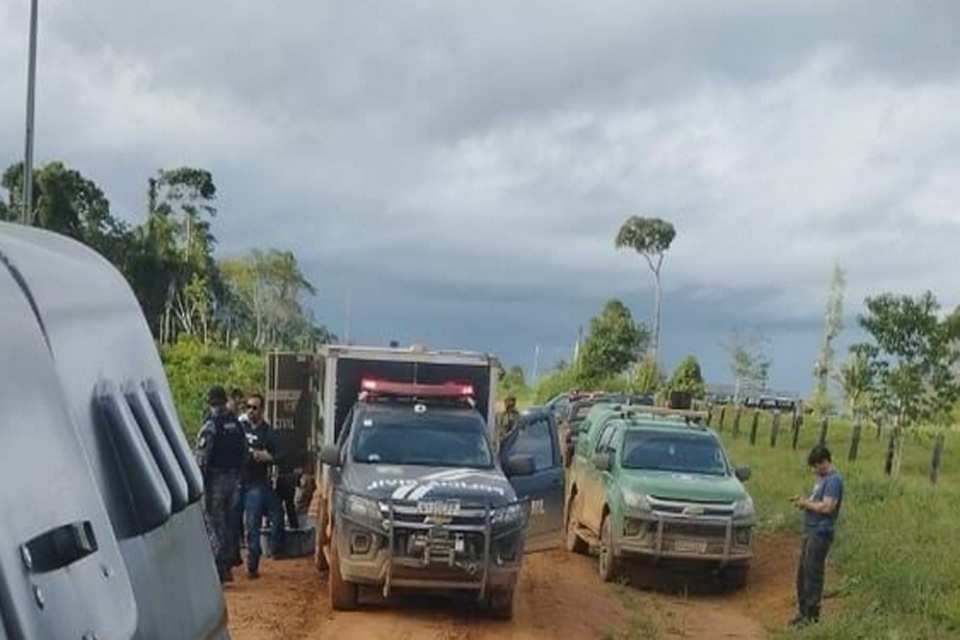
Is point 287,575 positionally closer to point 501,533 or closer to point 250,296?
point 501,533

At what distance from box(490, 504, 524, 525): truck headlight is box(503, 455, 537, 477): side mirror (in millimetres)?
1000

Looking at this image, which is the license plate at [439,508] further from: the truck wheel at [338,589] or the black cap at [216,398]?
the black cap at [216,398]

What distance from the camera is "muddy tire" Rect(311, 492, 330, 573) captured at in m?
13.6

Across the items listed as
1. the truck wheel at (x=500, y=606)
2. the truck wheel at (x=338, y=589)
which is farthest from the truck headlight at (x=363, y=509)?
the truck wheel at (x=500, y=606)

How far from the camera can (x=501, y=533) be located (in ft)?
39.0

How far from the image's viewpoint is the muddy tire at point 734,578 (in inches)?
620

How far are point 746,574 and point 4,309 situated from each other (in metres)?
14.7

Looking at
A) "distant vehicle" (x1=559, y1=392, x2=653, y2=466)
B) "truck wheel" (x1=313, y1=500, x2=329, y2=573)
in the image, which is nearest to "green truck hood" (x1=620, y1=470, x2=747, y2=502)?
"truck wheel" (x1=313, y1=500, x2=329, y2=573)

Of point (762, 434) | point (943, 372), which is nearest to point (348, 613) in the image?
point (943, 372)

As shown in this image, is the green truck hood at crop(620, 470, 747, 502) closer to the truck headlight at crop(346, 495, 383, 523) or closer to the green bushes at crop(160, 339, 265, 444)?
the truck headlight at crop(346, 495, 383, 523)

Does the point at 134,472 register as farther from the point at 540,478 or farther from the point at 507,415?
the point at 507,415

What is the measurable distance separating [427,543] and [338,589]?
111cm

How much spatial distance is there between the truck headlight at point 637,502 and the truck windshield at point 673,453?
102 centimetres

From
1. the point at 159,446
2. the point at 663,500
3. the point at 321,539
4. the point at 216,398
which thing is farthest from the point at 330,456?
the point at 159,446
